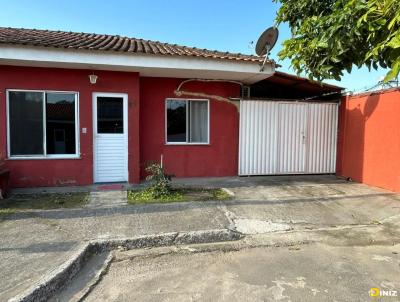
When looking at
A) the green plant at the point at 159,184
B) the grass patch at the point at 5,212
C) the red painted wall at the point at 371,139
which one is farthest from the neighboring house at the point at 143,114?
the grass patch at the point at 5,212

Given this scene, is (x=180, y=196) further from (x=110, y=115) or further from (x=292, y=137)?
(x=292, y=137)

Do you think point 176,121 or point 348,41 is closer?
point 348,41

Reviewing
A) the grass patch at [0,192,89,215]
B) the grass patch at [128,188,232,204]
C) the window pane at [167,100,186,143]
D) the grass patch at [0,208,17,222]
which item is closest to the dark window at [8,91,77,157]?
the grass patch at [0,192,89,215]

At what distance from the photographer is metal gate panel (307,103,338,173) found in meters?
9.67

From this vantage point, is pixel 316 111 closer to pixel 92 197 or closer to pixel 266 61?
pixel 266 61

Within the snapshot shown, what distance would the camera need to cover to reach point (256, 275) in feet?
12.4

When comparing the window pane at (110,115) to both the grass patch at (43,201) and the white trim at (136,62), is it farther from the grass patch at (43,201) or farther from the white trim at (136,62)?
the grass patch at (43,201)

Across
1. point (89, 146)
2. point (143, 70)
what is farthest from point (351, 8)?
point (89, 146)

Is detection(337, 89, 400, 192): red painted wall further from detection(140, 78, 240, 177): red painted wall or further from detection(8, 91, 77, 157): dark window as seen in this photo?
detection(8, 91, 77, 157): dark window

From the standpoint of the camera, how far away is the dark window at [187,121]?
354 inches

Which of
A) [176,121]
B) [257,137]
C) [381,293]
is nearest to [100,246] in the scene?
[381,293]

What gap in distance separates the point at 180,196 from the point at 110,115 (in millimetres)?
2899

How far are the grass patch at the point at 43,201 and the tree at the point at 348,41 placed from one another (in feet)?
16.1

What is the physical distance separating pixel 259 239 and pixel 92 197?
3850 mm
